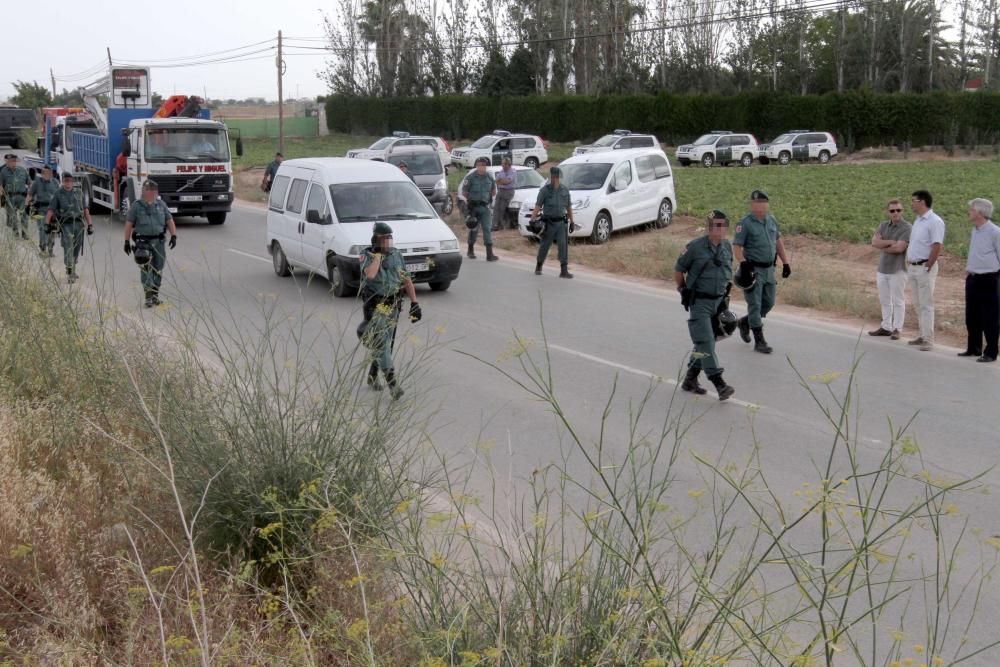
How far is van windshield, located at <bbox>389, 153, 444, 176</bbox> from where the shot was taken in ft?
87.5

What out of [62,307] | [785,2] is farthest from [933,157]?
[62,307]

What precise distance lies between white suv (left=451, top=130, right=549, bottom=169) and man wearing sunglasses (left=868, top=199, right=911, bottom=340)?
32197 millimetres

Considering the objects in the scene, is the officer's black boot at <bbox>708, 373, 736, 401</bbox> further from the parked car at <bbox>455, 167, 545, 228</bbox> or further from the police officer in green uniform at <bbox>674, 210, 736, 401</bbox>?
the parked car at <bbox>455, 167, 545, 228</bbox>

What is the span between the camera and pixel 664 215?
23.5m

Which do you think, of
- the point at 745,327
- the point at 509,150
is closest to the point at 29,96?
the point at 509,150

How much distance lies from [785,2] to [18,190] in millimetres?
57940

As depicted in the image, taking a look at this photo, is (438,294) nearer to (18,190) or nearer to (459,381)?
(459,381)

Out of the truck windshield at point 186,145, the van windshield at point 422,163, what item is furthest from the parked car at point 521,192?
the truck windshield at point 186,145

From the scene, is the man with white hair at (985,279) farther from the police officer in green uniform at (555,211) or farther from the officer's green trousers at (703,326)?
the police officer in green uniform at (555,211)

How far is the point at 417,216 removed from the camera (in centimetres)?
1549

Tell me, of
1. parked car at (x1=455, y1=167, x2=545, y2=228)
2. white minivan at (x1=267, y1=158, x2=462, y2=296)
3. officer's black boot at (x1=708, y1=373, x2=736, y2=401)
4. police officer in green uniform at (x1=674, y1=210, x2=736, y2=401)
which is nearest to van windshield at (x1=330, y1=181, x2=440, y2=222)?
white minivan at (x1=267, y1=158, x2=462, y2=296)

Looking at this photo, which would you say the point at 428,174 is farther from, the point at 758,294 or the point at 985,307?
the point at 985,307

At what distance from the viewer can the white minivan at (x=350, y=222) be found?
14656 millimetres

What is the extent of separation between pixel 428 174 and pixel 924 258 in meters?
16.7
